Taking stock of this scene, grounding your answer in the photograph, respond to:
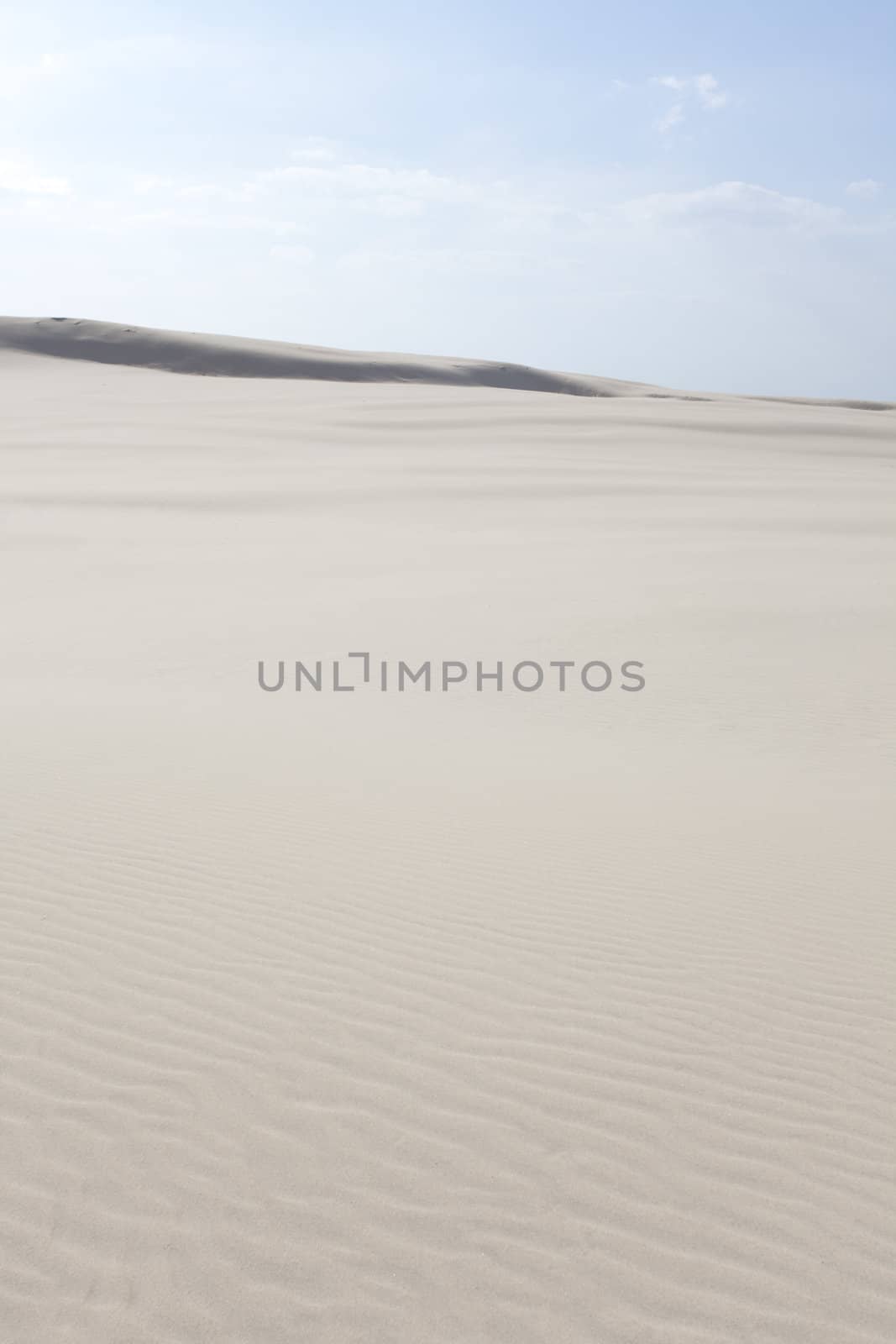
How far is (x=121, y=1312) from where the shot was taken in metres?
2.78

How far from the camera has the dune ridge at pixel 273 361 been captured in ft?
152

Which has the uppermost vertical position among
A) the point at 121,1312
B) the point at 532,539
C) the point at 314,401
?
the point at 314,401

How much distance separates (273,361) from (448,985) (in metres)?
45.6

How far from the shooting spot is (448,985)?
4.31m

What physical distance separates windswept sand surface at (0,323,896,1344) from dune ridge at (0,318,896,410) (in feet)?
116

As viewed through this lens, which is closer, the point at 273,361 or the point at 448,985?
the point at 448,985

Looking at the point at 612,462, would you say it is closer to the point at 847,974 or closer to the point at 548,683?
the point at 548,683

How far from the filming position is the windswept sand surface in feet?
9.64

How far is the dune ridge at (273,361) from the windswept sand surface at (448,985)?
35357mm

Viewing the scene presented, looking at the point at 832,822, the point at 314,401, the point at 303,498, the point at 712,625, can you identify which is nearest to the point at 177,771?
the point at 832,822

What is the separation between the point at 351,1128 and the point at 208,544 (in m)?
14.3

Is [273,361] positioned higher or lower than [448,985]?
higher

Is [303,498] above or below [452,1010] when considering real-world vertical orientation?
above

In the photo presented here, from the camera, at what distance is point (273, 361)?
47438 millimetres
